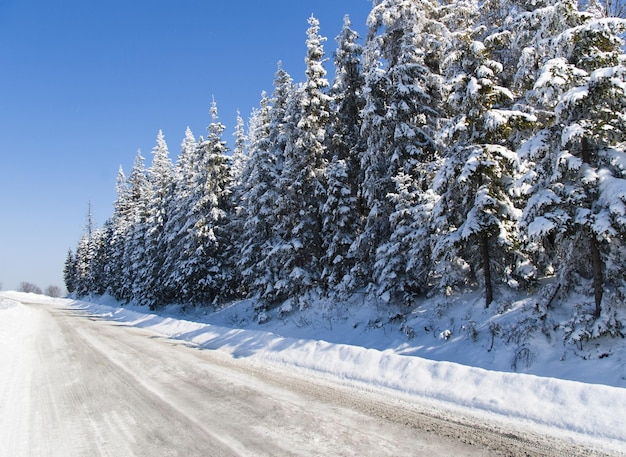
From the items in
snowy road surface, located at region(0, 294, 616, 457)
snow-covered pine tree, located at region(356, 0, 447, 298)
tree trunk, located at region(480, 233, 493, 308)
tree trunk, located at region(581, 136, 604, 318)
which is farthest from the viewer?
snow-covered pine tree, located at region(356, 0, 447, 298)

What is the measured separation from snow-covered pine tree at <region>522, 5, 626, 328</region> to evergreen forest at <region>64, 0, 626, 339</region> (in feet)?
0.12

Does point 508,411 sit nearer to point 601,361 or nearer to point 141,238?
point 601,361

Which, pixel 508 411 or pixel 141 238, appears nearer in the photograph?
pixel 508 411

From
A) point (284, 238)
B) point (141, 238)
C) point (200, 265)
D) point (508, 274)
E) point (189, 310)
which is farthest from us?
point (141, 238)

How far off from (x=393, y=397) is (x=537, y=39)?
13304 mm

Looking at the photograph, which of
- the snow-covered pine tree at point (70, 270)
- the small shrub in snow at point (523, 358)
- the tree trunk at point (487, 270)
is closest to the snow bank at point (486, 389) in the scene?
the small shrub in snow at point (523, 358)

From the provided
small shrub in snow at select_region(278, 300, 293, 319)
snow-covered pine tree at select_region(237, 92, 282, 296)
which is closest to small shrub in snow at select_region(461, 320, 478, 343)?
small shrub in snow at select_region(278, 300, 293, 319)

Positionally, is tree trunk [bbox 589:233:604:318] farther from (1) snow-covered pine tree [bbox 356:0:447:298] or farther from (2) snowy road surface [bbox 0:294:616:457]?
(1) snow-covered pine tree [bbox 356:0:447:298]

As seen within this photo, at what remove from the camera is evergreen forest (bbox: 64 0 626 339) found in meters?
9.35

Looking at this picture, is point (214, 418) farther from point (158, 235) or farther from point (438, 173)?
point (158, 235)

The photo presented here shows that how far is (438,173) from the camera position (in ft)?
42.0

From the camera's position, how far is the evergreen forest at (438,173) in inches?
368

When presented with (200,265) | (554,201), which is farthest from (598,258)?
(200,265)

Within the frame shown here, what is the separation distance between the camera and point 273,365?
1123cm
